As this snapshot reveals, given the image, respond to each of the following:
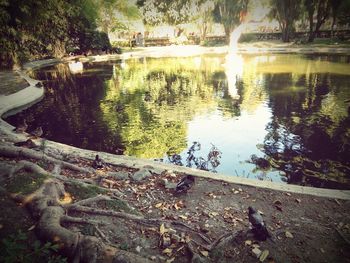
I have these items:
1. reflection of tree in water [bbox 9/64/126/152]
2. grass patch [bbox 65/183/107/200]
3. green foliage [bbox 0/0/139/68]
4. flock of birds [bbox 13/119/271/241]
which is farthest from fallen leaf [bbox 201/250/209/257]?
green foliage [bbox 0/0/139/68]

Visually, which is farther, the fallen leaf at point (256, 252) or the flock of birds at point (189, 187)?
the flock of birds at point (189, 187)

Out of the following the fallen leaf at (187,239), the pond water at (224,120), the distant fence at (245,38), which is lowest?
the pond water at (224,120)

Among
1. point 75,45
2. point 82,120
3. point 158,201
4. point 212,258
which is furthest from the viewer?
point 75,45

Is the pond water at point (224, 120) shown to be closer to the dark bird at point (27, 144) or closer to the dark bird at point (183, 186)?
the dark bird at point (27, 144)

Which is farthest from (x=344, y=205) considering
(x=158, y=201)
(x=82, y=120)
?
(x=82, y=120)

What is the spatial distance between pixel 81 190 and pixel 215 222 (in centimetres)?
292

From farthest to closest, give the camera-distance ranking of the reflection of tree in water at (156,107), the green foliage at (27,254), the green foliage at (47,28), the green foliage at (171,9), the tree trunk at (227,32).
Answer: the green foliage at (171,9)
the tree trunk at (227,32)
the green foliage at (47,28)
the reflection of tree in water at (156,107)
the green foliage at (27,254)

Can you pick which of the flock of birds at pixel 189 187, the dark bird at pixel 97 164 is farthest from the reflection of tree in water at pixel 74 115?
the dark bird at pixel 97 164

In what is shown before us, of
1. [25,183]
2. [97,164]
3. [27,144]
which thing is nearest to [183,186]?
[97,164]

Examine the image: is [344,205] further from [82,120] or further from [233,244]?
[82,120]

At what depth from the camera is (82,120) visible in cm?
1362

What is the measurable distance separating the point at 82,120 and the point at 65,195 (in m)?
8.34

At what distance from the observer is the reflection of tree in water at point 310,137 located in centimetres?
843

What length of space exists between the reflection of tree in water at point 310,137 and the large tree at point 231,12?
1812 inches
